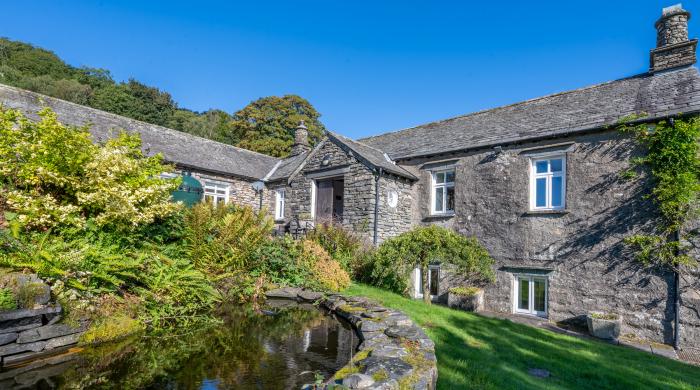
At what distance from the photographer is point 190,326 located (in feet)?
15.5

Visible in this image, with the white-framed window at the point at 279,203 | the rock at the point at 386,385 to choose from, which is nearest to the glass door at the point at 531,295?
the rock at the point at 386,385

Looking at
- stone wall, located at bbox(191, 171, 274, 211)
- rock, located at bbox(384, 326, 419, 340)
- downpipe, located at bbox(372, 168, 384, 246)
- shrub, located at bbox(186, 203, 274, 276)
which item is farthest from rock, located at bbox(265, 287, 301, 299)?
stone wall, located at bbox(191, 171, 274, 211)

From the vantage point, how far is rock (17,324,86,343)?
373 cm

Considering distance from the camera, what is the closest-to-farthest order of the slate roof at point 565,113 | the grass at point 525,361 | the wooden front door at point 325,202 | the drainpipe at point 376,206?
the grass at point 525,361 < the slate roof at point 565,113 < the drainpipe at point 376,206 < the wooden front door at point 325,202

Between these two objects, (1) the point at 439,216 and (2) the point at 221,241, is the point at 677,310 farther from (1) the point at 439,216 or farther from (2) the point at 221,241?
(2) the point at 221,241

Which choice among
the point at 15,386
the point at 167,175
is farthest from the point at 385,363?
the point at 167,175

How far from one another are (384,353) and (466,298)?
24.2ft

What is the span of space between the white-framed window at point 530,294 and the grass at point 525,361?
274 centimetres

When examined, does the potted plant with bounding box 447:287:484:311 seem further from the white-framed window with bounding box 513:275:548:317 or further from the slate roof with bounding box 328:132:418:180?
the slate roof with bounding box 328:132:418:180

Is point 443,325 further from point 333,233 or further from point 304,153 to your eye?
point 304,153

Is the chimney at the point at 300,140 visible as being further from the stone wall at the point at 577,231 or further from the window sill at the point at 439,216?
the stone wall at the point at 577,231

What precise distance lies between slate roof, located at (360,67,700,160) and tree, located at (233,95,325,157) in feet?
66.7

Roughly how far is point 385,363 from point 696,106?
10.1 meters

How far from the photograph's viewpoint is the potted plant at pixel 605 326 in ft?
27.1
